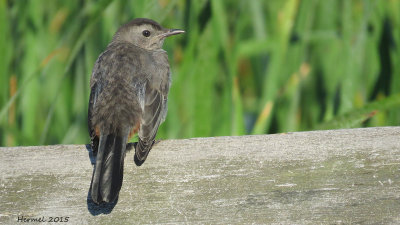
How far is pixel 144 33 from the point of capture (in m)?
4.17

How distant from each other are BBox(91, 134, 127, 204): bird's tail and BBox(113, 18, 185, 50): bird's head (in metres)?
1.45

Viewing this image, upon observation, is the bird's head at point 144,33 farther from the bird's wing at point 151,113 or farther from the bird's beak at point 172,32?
the bird's wing at point 151,113

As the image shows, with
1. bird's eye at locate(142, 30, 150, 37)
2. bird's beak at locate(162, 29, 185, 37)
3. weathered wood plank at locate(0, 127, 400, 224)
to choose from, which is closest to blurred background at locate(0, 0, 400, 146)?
bird's beak at locate(162, 29, 185, 37)

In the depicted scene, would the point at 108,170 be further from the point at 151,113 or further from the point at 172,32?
the point at 172,32

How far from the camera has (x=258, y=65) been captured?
5.16 metres

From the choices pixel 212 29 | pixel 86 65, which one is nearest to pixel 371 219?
pixel 212 29

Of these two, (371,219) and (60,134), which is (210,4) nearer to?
(60,134)

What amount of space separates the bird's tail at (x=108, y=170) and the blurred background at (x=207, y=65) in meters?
0.79

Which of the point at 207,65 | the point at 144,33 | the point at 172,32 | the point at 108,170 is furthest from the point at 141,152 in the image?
the point at 144,33

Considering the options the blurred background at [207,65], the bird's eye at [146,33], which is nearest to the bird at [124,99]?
the bird's eye at [146,33]

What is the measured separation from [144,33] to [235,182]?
6.82ft

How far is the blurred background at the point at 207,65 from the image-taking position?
11.4 feet

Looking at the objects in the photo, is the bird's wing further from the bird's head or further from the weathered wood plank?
the bird's head

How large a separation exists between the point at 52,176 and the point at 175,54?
6.38 feet
